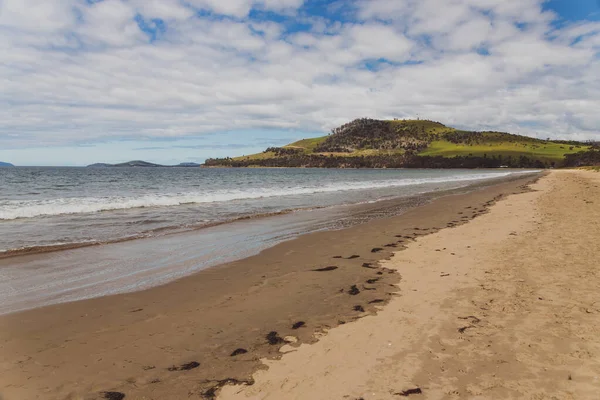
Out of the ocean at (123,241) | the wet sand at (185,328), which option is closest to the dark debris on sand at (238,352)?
the wet sand at (185,328)

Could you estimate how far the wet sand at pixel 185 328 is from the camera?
443 centimetres

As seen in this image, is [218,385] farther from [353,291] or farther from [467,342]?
[353,291]

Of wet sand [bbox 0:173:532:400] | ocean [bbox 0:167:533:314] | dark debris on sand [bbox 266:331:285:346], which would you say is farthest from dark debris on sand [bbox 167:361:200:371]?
ocean [bbox 0:167:533:314]

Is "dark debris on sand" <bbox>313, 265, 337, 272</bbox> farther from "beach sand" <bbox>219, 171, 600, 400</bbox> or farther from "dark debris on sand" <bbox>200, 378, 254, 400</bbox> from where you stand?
"dark debris on sand" <bbox>200, 378, 254, 400</bbox>

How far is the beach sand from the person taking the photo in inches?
164

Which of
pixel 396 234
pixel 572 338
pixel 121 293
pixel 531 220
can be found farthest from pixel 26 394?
pixel 531 220

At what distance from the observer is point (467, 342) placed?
518 cm

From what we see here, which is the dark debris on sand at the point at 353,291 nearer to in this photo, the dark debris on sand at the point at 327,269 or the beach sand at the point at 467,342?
the beach sand at the point at 467,342

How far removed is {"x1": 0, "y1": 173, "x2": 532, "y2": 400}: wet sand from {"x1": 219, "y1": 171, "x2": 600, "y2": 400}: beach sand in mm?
499

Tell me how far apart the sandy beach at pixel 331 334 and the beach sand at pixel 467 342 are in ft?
0.07

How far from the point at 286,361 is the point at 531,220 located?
1487cm

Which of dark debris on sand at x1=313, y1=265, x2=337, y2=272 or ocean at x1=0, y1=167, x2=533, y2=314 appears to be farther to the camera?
dark debris on sand at x1=313, y1=265, x2=337, y2=272

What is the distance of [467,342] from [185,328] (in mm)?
4173

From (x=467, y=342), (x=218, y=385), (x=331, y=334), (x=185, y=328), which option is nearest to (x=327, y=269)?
(x=331, y=334)
